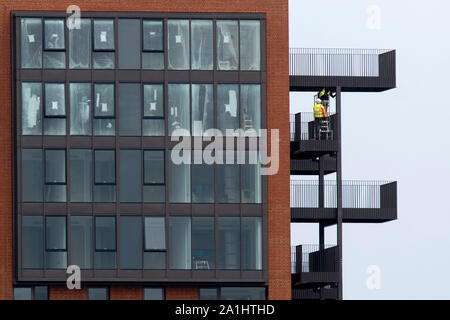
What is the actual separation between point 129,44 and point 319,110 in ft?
29.9

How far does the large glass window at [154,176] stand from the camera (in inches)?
2510

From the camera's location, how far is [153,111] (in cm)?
6419

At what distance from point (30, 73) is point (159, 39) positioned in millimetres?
5609

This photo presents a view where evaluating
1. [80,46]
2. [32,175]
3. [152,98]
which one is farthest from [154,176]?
[80,46]

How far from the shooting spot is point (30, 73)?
63.9 metres

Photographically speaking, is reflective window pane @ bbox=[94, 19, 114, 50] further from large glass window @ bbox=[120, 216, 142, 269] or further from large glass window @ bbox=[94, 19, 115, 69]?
large glass window @ bbox=[120, 216, 142, 269]

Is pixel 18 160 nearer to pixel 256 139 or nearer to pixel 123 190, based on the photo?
pixel 123 190

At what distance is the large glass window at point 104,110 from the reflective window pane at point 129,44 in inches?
47.1

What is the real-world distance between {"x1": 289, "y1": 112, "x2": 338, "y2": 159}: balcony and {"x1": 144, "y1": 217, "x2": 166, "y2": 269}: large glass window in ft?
24.9

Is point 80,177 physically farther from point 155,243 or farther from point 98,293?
point 98,293

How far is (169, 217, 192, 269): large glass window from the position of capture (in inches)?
2495

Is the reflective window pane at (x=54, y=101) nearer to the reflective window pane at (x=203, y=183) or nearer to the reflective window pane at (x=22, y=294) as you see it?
the reflective window pane at (x=203, y=183)
